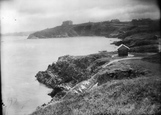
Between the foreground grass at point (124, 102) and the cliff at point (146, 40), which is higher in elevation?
the cliff at point (146, 40)

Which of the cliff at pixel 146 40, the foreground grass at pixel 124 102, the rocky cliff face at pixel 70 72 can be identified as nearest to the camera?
the foreground grass at pixel 124 102

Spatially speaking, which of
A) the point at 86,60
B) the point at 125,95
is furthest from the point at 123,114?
the point at 86,60

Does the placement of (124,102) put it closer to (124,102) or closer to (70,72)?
(124,102)

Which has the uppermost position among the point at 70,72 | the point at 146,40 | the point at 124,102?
the point at 146,40

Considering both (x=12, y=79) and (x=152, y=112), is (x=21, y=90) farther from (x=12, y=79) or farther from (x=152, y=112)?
(x=152, y=112)

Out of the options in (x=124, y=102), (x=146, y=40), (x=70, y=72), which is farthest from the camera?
(x=146, y=40)

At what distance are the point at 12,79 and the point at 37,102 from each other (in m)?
25.3

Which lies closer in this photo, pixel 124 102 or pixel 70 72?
pixel 124 102

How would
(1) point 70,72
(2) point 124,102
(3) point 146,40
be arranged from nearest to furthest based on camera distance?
(2) point 124,102
(1) point 70,72
(3) point 146,40

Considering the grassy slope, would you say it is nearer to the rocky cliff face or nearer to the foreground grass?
the foreground grass

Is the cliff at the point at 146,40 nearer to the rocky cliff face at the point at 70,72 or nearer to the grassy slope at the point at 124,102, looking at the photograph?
the rocky cliff face at the point at 70,72

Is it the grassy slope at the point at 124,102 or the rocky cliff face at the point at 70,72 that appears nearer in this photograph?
the grassy slope at the point at 124,102

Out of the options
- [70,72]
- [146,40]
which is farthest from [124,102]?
[146,40]

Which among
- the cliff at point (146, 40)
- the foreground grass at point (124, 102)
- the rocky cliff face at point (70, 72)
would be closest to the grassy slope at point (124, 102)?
the foreground grass at point (124, 102)
